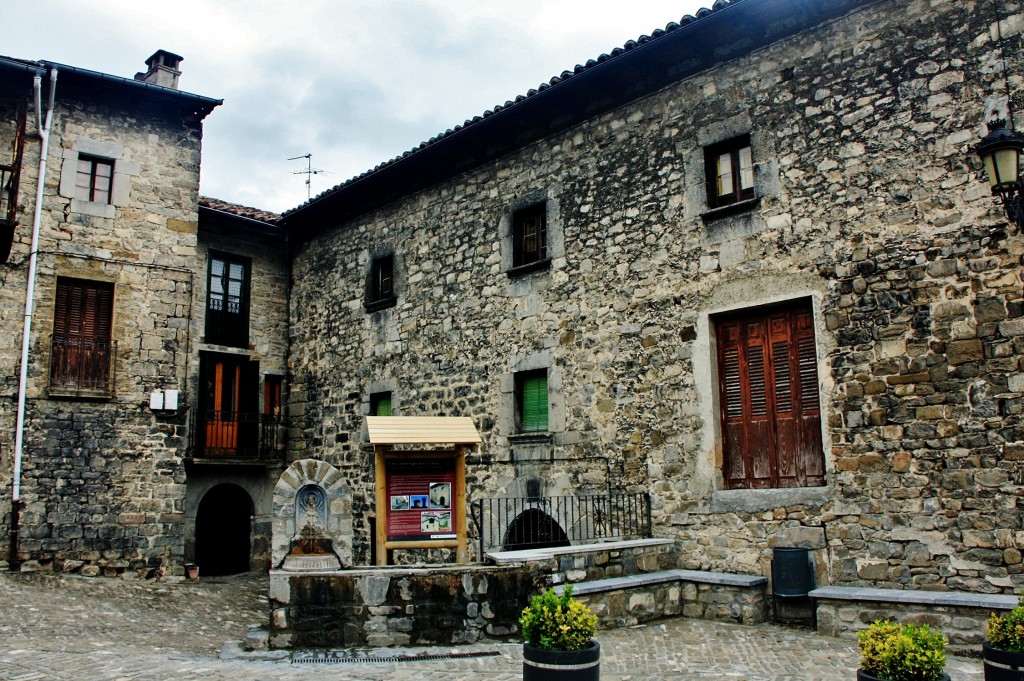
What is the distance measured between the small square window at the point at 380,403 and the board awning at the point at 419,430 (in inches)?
137

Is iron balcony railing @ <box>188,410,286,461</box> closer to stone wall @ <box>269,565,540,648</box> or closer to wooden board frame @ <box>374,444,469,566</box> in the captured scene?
wooden board frame @ <box>374,444,469,566</box>

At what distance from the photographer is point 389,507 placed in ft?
31.9

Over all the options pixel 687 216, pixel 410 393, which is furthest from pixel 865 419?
pixel 410 393

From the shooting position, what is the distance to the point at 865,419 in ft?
28.6

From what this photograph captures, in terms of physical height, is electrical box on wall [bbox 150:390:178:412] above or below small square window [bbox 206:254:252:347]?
below

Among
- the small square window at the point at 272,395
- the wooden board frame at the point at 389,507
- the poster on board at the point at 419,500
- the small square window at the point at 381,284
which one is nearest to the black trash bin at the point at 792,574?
the wooden board frame at the point at 389,507

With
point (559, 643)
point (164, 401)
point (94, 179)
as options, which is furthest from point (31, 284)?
point (559, 643)

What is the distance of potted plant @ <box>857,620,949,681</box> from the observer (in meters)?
4.73

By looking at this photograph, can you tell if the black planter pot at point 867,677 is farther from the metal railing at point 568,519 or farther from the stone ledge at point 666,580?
the metal railing at point 568,519

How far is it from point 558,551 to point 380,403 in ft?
22.2

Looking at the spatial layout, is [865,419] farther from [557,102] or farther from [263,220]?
[263,220]

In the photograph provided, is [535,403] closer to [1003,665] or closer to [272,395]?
[272,395]

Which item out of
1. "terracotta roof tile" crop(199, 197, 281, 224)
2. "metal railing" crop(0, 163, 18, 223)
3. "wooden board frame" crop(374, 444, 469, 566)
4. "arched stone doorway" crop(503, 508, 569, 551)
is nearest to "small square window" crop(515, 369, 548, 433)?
"arched stone doorway" crop(503, 508, 569, 551)

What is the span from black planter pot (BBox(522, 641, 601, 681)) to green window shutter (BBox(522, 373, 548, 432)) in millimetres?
6440
